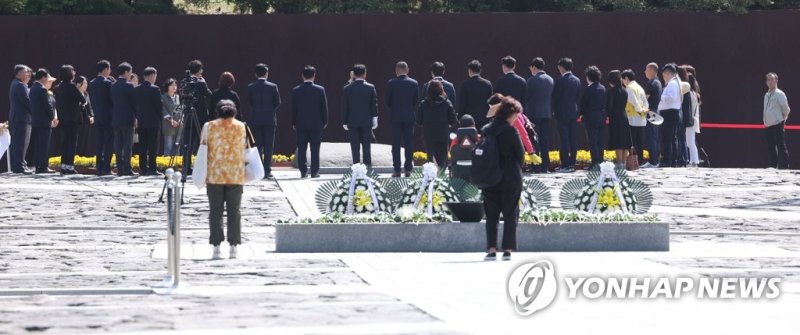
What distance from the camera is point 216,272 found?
1652 centimetres

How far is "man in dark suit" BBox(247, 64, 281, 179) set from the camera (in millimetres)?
29375

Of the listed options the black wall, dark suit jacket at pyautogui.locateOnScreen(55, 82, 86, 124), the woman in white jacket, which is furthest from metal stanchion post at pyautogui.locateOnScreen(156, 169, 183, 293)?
the black wall

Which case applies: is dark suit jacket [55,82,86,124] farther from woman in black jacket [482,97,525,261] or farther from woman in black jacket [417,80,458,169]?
woman in black jacket [482,97,525,261]

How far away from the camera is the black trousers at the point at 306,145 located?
96.7 feet

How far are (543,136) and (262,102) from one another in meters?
5.01

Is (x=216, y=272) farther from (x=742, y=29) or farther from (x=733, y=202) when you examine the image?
(x=742, y=29)

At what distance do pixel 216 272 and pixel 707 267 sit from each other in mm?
Result: 4528

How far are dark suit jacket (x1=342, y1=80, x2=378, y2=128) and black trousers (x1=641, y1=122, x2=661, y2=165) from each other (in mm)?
5853

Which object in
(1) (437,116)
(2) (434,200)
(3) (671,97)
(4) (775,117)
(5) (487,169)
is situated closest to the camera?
(5) (487,169)

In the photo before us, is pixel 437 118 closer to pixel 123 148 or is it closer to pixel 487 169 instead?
pixel 123 148

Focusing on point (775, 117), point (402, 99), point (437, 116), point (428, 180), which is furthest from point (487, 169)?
point (775, 117)

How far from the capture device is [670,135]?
1302 inches

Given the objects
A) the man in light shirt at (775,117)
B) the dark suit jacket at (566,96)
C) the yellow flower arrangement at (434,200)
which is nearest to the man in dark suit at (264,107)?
the dark suit jacket at (566,96)

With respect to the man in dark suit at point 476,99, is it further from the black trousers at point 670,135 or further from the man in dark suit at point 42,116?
the man in dark suit at point 42,116
